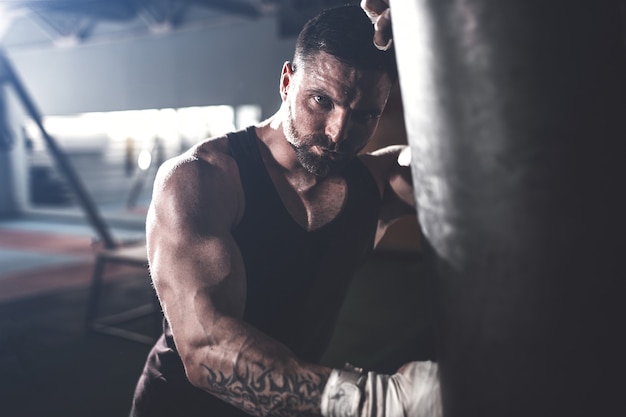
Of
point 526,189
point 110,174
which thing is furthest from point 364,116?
point 110,174

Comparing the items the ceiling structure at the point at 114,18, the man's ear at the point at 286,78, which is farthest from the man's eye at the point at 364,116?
the ceiling structure at the point at 114,18

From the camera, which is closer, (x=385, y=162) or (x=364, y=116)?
(x=364, y=116)

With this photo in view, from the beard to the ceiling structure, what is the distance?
142 inches

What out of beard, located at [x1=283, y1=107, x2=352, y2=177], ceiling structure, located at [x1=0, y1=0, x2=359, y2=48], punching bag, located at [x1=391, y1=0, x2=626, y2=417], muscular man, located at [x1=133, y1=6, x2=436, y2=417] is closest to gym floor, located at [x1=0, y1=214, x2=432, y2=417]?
muscular man, located at [x1=133, y1=6, x2=436, y2=417]

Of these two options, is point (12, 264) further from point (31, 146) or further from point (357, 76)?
point (357, 76)

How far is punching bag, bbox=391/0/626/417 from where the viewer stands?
1.47ft

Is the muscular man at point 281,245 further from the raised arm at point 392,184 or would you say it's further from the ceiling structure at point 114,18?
the ceiling structure at point 114,18

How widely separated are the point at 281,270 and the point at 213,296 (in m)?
0.18

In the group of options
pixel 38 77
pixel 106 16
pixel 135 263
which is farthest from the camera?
pixel 38 77

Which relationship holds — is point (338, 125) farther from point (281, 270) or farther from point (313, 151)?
point (281, 270)

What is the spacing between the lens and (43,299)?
339 centimetres

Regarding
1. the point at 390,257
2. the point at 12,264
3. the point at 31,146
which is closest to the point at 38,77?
the point at 31,146

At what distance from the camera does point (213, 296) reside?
765 millimetres

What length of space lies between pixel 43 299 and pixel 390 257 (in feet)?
8.15
